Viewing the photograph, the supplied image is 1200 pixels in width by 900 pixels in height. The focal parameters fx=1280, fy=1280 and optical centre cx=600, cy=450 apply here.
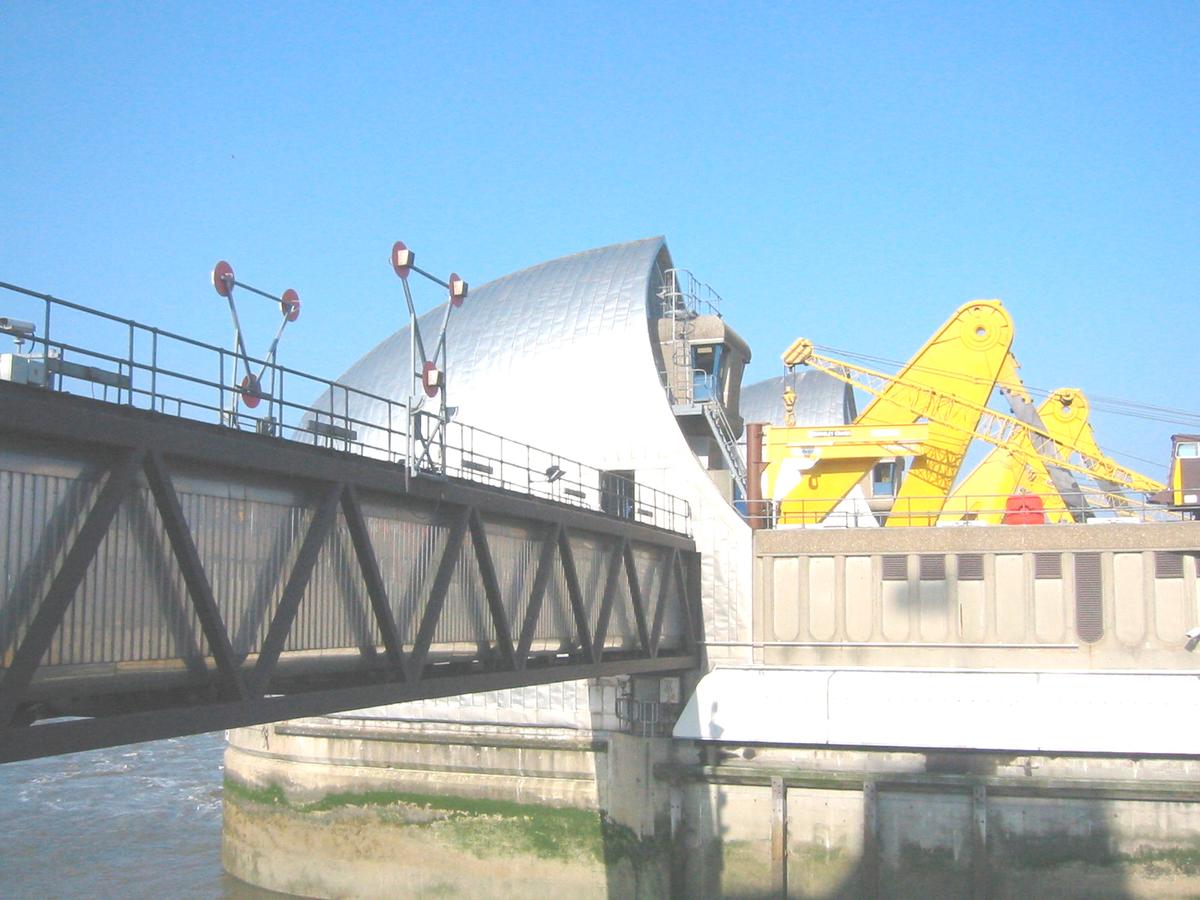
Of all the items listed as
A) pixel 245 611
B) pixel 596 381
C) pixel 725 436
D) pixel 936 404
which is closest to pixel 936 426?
pixel 936 404

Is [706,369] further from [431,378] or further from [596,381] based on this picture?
[431,378]

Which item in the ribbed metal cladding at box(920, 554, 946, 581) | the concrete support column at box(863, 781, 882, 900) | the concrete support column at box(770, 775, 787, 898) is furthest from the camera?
the ribbed metal cladding at box(920, 554, 946, 581)

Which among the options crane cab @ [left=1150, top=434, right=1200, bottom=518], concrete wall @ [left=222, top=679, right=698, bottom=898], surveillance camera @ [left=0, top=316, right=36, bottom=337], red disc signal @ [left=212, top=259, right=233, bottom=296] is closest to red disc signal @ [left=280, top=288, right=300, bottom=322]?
red disc signal @ [left=212, top=259, right=233, bottom=296]

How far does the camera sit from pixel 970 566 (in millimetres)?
34938

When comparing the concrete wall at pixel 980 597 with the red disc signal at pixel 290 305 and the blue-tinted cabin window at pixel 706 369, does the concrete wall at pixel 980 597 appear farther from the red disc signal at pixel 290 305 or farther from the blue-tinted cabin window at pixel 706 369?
the red disc signal at pixel 290 305

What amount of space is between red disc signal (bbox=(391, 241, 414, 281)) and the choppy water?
2344cm

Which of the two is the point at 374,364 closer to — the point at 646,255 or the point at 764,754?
the point at 646,255

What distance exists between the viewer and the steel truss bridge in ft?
44.7

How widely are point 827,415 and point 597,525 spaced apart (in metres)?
45.9

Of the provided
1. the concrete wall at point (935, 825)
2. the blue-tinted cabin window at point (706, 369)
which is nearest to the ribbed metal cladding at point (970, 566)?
the concrete wall at point (935, 825)

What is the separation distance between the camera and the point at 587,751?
115 feet

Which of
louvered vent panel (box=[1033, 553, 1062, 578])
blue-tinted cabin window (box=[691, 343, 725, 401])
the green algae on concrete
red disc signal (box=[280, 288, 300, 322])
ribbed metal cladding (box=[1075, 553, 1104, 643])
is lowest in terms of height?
the green algae on concrete

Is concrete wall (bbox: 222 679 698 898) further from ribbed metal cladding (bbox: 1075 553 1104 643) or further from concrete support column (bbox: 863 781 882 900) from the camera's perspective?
ribbed metal cladding (bbox: 1075 553 1104 643)

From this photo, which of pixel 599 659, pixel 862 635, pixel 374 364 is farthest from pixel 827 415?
pixel 599 659
